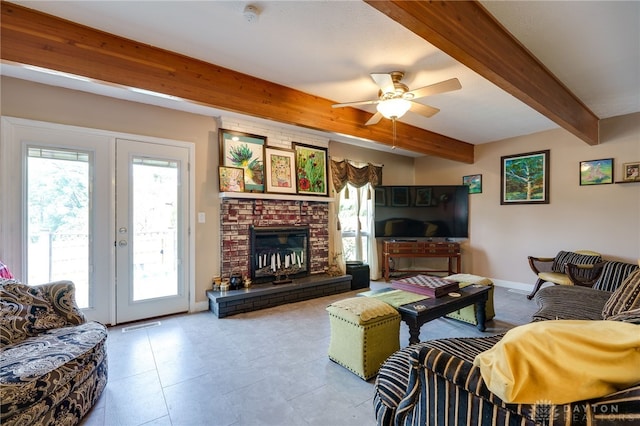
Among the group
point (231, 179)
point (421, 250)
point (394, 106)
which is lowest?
point (421, 250)

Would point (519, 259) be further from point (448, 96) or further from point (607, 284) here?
point (448, 96)

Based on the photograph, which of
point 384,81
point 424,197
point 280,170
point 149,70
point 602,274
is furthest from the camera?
point 424,197

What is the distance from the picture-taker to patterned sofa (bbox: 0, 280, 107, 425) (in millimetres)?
1393

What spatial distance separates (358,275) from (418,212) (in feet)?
5.80

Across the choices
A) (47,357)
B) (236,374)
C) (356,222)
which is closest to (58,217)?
(47,357)

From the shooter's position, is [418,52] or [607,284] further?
[607,284]

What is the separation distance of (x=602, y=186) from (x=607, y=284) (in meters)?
1.55

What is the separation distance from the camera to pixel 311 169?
14.9 ft

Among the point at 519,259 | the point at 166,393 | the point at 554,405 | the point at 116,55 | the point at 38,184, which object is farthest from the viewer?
the point at 519,259

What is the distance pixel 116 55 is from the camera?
6.87 feet

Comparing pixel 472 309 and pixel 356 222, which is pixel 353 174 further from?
pixel 472 309

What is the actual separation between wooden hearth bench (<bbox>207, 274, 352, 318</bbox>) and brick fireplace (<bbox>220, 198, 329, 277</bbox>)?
350mm

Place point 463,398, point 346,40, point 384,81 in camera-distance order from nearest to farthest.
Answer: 1. point 463,398
2. point 346,40
3. point 384,81

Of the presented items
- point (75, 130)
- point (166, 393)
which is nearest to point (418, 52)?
point (166, 393)
